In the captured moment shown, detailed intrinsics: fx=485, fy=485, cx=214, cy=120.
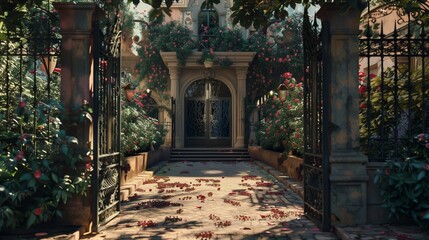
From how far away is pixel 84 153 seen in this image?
6.13 metres

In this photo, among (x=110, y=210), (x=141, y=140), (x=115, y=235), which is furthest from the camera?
(x=141, y=140)

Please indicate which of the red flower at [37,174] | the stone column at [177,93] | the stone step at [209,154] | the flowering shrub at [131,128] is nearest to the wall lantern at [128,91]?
the flowering shrub at [131,128]

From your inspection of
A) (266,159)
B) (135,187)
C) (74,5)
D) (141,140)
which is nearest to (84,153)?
(74,5)

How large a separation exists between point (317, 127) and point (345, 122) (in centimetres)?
55

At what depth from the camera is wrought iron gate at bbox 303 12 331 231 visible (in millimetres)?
6297

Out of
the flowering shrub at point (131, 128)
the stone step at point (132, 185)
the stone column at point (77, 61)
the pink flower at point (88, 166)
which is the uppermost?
the stone column at point (77, 61)

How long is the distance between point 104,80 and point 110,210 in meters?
1.92

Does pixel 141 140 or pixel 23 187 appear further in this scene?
pixel 141 140

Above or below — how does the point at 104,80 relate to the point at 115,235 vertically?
above

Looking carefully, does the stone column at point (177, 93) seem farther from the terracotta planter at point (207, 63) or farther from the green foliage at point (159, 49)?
the terracotta planter at point (207, 63)

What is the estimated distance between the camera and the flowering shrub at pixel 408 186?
5.80 meters

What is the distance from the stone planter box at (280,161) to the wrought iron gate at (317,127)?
9.75 ft

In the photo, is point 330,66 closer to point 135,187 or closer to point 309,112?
point 309,112

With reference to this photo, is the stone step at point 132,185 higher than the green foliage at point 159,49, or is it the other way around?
the green foliage at point 159,49
